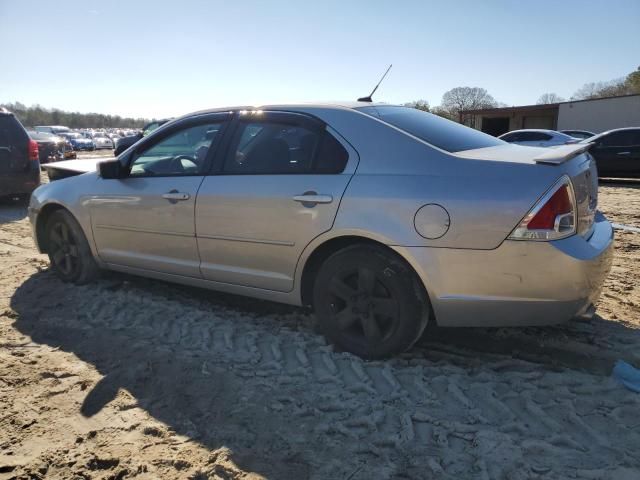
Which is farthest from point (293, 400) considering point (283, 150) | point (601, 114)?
point (601, 114)

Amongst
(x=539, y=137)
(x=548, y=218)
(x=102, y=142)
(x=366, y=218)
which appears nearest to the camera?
(x=548, y=218)

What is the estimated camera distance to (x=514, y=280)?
2662mm

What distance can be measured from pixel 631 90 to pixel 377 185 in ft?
185

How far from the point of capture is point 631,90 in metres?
48.5

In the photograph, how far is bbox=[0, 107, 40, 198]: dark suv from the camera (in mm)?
8648

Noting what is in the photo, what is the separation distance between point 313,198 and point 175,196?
4.05 feet

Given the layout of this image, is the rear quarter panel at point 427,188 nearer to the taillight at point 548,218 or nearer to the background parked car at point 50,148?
the taillight at point 548,218

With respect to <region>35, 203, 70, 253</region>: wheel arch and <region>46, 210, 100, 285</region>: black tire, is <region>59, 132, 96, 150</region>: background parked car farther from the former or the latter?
<region>46, 210, 100, 285</region>: black tire

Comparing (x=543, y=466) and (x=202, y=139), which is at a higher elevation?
(x=202, y=139)

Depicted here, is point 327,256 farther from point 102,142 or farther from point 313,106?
point 102,142

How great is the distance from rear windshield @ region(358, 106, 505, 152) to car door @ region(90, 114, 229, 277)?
4.10 feet

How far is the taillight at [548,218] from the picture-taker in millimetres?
2568

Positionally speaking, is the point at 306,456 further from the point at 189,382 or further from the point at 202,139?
the point at 202,139

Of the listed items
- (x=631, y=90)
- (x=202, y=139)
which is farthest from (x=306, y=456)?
(x=631, y=90)
